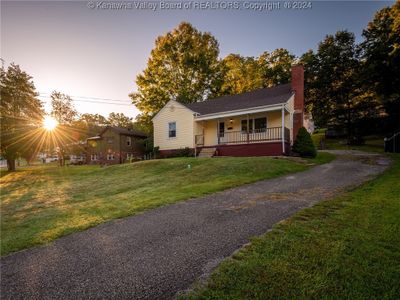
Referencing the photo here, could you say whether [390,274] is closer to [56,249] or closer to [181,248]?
[181,248]

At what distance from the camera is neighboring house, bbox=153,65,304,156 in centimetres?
1652

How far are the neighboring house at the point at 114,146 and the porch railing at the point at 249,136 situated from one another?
15.0 meters

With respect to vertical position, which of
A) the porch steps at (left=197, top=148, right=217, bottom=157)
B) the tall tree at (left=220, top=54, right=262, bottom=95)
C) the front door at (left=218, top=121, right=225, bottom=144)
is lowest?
the porch steps at (left=197, top=148, right=217, bottom=157)

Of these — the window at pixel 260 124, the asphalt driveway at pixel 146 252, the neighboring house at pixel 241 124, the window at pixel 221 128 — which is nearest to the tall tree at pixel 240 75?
the neighboring house at pixel 241 124

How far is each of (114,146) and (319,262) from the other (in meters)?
31.1

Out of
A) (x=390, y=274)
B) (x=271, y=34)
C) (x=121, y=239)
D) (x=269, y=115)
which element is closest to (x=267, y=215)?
(x=390, y=274)

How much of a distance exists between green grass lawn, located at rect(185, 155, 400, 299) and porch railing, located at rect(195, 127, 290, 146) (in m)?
12.3

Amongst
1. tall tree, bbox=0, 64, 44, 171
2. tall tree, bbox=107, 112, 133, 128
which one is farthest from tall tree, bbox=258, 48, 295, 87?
→ tall tree, bbox=107, 112, 133, 128

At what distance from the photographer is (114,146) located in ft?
101

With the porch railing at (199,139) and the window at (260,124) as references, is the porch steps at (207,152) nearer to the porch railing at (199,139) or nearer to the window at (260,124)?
the porch railing at (199,139)

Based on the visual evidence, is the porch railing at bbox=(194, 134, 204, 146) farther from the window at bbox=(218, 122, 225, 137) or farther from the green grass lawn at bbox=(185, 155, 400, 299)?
the green grass lawn at bbox=(185, 155, 400, 299)

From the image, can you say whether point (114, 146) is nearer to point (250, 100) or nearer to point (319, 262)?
point (250, 100)

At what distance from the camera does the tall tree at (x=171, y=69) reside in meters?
32.8

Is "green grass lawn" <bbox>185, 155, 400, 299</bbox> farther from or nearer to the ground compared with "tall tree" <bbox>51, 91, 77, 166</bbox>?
nearer to the ground
